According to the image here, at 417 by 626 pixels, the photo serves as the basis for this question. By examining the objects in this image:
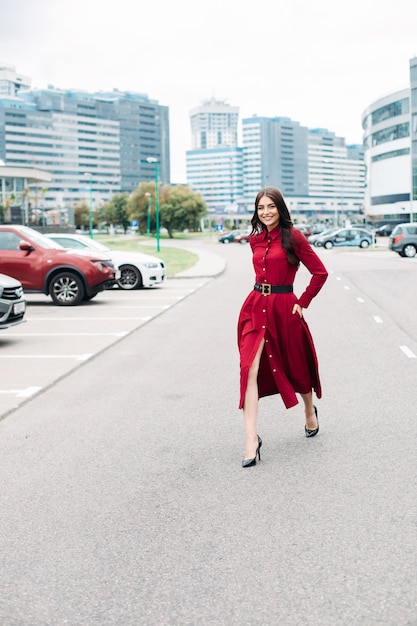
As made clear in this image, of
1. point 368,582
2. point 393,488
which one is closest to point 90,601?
point 368,582

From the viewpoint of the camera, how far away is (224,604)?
3404 millimetres

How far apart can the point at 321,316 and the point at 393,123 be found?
117 metres

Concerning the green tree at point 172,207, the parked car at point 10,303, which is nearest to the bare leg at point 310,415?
the parked car at point 10,303

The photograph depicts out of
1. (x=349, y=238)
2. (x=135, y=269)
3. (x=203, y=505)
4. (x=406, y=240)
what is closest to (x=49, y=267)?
(x=135, y=269)

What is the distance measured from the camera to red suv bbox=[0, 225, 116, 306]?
17906 millimetres

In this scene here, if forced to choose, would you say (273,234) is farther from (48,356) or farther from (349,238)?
(349,238)

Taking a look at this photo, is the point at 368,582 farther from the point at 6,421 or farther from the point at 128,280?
the point at 128,280

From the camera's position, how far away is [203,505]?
4.76 m

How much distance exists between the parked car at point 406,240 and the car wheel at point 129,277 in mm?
22659

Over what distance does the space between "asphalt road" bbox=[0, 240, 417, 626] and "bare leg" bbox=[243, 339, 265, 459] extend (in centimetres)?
19

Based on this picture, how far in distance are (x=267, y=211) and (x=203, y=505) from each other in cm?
202

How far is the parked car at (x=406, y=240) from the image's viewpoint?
42.4 m

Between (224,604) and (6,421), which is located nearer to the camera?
(224,604)

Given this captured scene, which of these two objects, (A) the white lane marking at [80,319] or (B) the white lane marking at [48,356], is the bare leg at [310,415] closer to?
(B) the white lane marking at [48,356]
